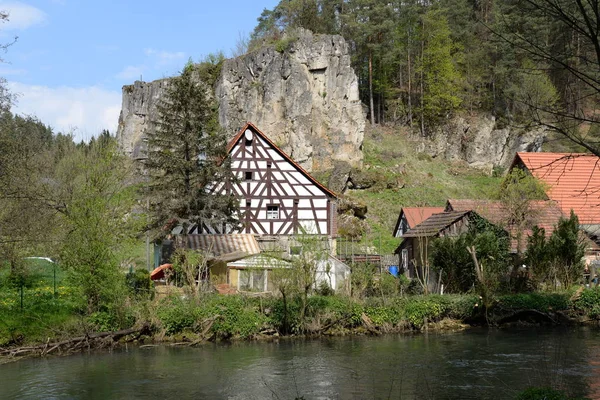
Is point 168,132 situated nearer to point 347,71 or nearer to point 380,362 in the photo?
point 380,362

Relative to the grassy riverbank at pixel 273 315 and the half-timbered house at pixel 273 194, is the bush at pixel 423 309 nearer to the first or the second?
the grassy riverbank at pixel 273 315

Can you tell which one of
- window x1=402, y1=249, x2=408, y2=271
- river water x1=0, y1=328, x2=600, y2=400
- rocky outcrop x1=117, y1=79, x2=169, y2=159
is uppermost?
rocky outcrop x1=117, y1=79, x2=169, y2=159

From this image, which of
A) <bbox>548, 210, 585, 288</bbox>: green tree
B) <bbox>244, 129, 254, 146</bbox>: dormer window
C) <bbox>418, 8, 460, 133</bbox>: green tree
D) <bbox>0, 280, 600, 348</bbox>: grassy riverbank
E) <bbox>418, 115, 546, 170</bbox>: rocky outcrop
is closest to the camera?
<bbox>0, 280, 600, 348</bbox>: grassy riverbank

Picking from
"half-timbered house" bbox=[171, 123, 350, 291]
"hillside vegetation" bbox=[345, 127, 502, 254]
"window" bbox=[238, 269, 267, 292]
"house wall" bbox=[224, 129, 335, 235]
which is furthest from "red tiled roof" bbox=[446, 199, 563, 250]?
"window" bbox=[238, 269, 267, 292]

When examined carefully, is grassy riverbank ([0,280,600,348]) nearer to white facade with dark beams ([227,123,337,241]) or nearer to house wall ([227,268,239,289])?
house wall ([227,268,239,289])

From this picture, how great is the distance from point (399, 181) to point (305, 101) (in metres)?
9.64

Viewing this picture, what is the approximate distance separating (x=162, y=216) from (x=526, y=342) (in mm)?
17071

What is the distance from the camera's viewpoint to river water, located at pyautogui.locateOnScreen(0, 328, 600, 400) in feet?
49.4

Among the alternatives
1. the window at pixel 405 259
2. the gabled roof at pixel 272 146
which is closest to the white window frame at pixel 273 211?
the gabled roof at pixel 272 146

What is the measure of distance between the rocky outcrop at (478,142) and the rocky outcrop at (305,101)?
1012cm

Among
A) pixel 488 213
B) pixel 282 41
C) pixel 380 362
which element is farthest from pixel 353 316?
pixel 282 41

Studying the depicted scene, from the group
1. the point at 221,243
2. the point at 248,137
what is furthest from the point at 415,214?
the point at 221,243

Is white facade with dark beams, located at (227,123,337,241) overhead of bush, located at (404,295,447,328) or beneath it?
overhead

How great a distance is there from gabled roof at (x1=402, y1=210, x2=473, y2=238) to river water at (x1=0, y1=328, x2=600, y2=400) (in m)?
8.48
